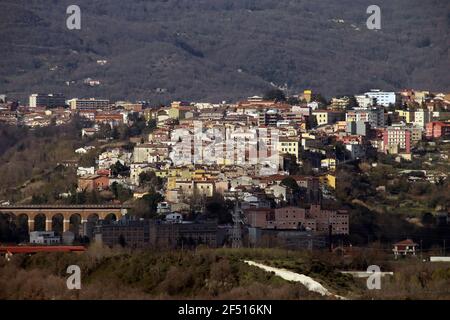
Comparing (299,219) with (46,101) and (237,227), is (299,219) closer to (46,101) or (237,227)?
(237,227)

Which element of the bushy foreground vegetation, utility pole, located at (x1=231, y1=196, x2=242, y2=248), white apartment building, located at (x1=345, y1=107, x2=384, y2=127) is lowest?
the bushy foreground vegetation

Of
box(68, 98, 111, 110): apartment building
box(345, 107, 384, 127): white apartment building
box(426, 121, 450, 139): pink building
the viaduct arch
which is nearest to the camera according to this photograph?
the viaduct arch

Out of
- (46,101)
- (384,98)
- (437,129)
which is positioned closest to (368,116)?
(437,129)

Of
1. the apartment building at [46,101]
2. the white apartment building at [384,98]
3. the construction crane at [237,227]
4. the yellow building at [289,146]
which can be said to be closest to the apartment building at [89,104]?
the apartment building at [46,101]

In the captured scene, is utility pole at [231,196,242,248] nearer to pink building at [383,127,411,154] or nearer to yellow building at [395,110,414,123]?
pink building at [383,127,411,154]

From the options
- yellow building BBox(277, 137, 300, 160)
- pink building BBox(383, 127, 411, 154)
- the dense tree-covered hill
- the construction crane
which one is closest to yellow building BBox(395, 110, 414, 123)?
pink building BBox(383, 127, 411, 154)

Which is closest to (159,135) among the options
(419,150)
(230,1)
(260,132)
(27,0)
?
(260,132)
